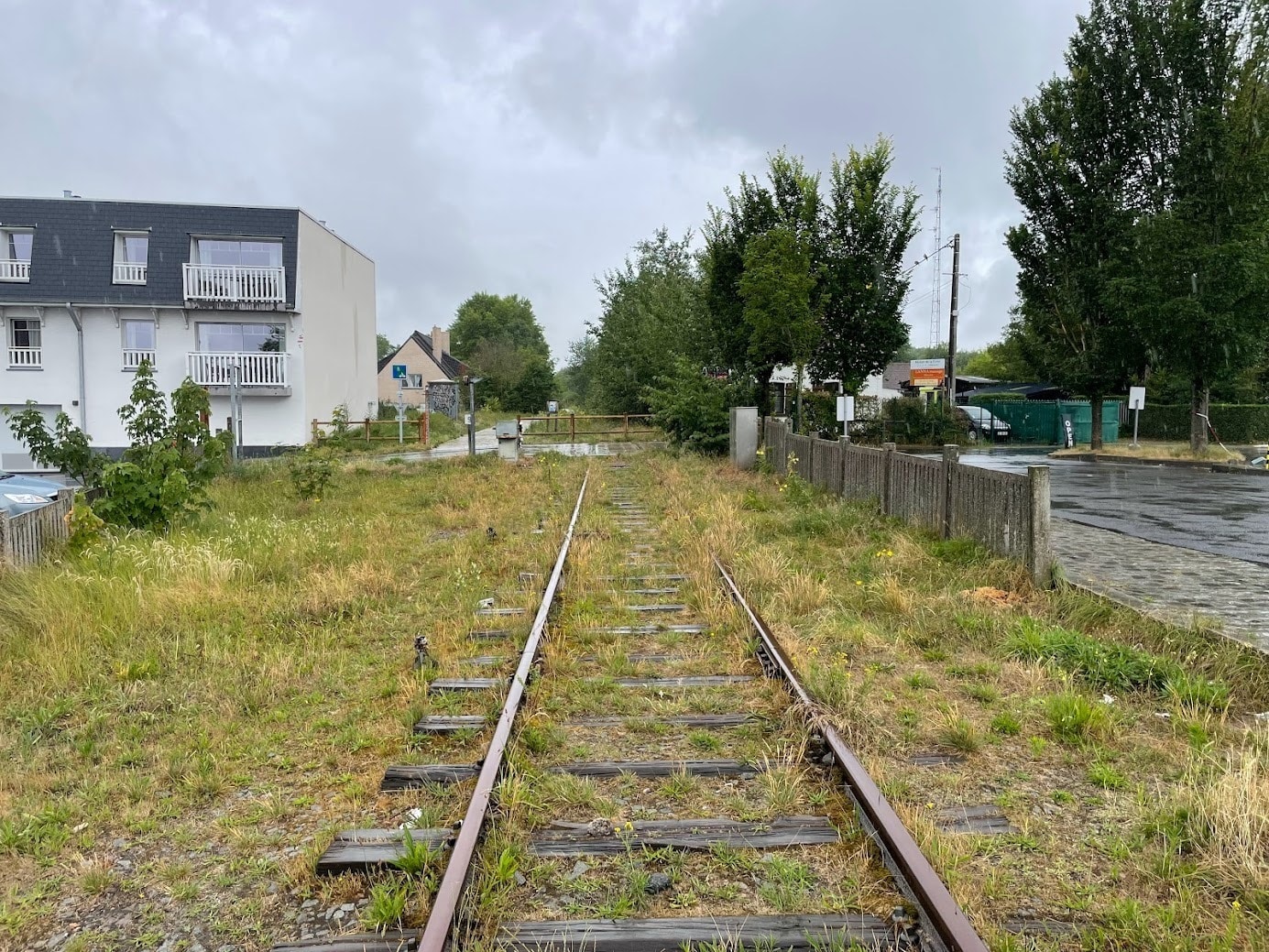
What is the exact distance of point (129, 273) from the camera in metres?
29.5

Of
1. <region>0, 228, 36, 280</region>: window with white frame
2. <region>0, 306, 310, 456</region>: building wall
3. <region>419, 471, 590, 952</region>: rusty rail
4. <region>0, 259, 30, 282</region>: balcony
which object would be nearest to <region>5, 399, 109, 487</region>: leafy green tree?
<region>419, 471, 590, 952</region>: rusty rail

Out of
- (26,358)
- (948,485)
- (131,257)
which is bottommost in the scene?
(948,485)

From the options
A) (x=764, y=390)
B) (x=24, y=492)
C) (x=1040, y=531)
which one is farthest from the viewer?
(x=764, y=390)

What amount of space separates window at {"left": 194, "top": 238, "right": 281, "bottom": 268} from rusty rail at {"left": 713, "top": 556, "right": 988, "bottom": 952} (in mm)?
30149

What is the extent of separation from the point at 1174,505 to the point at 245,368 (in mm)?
27212

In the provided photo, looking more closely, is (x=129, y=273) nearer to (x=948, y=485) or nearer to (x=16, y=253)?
(x=16, y=253)

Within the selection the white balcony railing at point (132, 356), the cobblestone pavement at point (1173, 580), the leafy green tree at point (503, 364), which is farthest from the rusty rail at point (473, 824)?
the leafy green tree at point (503, 364)

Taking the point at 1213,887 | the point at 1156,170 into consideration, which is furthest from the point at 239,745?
the point at 1156,170

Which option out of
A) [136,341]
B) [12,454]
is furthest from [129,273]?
[12,454]

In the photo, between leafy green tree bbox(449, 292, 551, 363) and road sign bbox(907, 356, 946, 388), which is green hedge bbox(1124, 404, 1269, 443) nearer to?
road sign bbox(907, 356, 946, 388)

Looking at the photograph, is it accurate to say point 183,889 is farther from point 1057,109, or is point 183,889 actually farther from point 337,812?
point 1057,109

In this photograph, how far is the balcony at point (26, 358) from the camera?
1153 inches

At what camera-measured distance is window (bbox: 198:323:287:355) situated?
3030 cm

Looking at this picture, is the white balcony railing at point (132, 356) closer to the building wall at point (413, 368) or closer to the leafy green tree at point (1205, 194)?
the leafy green tree at point (1205, 194)
